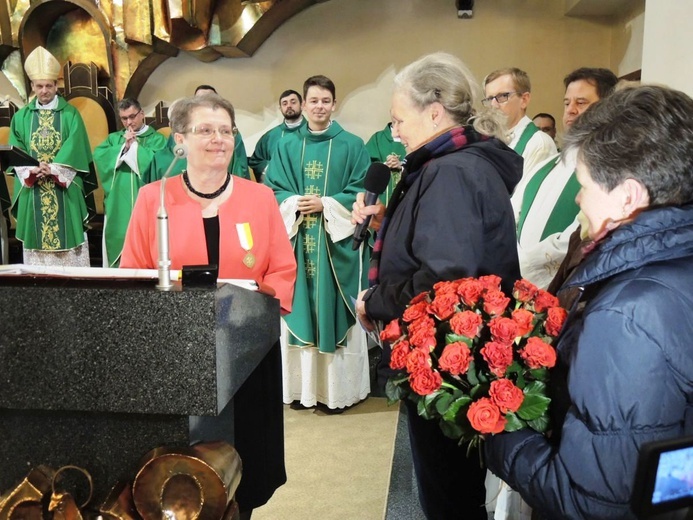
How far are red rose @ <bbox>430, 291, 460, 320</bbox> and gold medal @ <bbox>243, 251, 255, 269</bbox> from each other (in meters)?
0.84

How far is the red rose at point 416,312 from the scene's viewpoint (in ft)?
4.58

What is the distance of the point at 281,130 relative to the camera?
19.5 ft

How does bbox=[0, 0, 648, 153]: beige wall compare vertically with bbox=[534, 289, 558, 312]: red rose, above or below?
above

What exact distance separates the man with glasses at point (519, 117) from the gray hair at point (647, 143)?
191 cm

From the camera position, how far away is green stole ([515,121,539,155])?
3173 millimetres

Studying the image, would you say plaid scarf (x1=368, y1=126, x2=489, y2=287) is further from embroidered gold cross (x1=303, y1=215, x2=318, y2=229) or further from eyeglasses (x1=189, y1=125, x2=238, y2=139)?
embroidered gold cross (x1=303, y1=215, x2=318, y2=229)

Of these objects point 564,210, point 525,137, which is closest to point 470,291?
point 564,210

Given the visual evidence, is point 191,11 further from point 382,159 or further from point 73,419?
point 73,419

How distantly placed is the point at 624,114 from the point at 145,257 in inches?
56.3

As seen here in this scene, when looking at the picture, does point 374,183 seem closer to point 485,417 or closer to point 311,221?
point 485,417

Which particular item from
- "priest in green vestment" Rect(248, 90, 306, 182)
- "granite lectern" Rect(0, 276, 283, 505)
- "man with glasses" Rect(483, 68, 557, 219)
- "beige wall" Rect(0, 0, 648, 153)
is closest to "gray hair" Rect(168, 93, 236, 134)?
"granite lectern" Rect(0, 276, 283, 505)

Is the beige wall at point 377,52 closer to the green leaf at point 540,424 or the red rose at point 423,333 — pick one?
the red rose at point 423,333

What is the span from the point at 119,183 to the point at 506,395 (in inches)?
203

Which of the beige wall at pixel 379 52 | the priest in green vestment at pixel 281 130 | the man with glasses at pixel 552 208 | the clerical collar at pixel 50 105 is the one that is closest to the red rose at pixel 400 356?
the man with glasses at pixel 552 208
